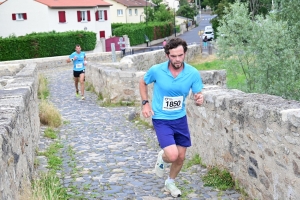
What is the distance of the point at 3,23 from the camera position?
1800 inches

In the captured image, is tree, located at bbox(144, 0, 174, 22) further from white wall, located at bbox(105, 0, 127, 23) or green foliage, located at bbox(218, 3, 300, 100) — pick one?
green foliage, located at bbox(218, 3, 300, 100)

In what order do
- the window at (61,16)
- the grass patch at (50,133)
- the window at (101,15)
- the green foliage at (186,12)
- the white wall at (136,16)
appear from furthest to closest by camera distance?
the green foliage at (186,12) < the white wall at (136,16) < the window at (101,15) < the window at (61,16) < the grass patch at (50,133)

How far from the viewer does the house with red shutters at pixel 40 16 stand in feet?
146

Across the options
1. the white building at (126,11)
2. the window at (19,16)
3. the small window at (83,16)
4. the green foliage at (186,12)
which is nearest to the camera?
the window at (19,16)

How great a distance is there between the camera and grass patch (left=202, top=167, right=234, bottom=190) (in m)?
5.20

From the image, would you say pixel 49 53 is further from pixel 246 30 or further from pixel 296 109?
pixel 296 109

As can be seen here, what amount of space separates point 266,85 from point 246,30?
1.93m

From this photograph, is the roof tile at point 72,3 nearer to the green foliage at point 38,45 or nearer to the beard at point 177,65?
the green foliage at point 38,45

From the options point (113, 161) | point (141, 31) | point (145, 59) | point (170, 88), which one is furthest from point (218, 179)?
point (141, 31)

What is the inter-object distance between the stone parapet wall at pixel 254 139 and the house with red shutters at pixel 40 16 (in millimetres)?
40440

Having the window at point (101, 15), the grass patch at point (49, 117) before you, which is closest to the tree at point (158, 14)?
the window at point (101, 15)

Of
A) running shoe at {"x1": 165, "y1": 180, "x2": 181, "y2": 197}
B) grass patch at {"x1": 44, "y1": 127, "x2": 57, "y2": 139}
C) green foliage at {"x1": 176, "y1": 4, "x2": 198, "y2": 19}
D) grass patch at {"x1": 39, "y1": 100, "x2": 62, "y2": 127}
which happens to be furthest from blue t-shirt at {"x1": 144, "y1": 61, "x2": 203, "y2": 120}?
green foliage at {"x1": 176, "y1": 4, "x2": 198, "y2": 19}

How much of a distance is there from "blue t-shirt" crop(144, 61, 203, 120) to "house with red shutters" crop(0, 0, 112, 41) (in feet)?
135

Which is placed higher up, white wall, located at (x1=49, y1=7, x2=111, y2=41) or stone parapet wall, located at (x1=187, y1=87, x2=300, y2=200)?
white wall, located at (x1=49, y1=7, x2=111, y2=41)
